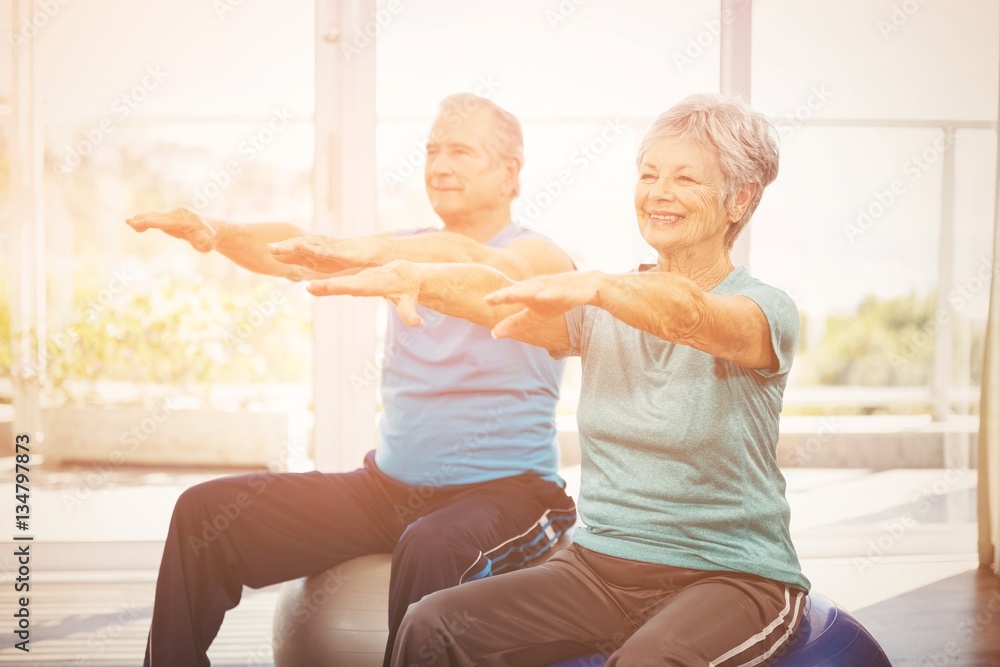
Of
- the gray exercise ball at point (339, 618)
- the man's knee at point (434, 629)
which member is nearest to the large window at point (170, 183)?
the gray exercise ball at point (339, 618)

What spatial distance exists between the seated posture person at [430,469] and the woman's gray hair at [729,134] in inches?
18.7

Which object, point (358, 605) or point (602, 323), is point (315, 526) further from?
point (602, 323)

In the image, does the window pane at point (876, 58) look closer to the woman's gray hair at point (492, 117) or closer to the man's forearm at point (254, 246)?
the woman's gray hair at point (492, 117)

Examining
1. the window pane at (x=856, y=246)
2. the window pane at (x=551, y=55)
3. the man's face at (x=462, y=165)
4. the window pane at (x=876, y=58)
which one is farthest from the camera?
the window pane at (x=856, y=246)

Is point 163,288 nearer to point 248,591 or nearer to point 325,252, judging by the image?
point 248,591

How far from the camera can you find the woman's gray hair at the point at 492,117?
2.01 meters

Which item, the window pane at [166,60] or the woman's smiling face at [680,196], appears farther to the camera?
the window pane at [166,60]

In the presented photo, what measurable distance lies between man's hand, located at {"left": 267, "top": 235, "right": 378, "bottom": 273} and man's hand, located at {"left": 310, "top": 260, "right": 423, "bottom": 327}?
6.1 inches

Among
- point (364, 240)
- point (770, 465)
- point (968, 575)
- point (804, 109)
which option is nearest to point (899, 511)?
point (968, 575)

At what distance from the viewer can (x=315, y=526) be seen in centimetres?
180

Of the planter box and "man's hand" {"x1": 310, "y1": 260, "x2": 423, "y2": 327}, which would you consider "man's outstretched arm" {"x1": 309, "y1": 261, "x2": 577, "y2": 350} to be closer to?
"man's hand" {"x1": 310, "y1": 260, "x2": 423, "y2": 327}

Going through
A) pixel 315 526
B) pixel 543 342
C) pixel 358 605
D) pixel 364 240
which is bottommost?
pixel 358 605

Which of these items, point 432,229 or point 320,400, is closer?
point 432,229

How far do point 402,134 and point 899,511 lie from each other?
247 centimetres
